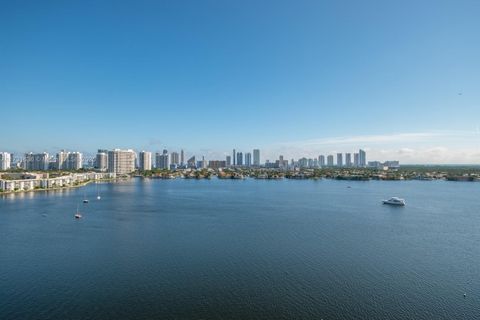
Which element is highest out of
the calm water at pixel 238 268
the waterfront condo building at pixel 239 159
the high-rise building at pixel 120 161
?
the waterfront condo building at pixel 239 159

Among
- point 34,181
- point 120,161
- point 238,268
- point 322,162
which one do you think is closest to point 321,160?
point 322,162

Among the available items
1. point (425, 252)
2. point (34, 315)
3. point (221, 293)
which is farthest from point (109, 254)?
point (425, 252)

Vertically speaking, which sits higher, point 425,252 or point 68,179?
point 68,179

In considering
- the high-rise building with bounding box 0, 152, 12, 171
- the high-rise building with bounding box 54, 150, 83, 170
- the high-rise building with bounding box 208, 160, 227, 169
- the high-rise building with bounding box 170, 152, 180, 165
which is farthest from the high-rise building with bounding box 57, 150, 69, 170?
the high-rise building with bounding box 208, 160, 227, 169

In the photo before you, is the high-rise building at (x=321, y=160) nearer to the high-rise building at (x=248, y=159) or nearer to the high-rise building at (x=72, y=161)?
the high-rise building at (x=248, y=159)

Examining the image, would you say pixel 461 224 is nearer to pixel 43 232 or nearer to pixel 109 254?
pixel 109 254

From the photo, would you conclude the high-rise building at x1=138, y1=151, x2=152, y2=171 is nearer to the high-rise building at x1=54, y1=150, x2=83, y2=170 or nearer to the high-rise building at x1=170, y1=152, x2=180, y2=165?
the high-rise building at x1=54, y1=150, x2=83, y2=170

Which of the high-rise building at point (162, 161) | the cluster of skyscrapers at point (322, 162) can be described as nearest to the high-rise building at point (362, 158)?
the cluster of skyscrapers at point (322, 162)
